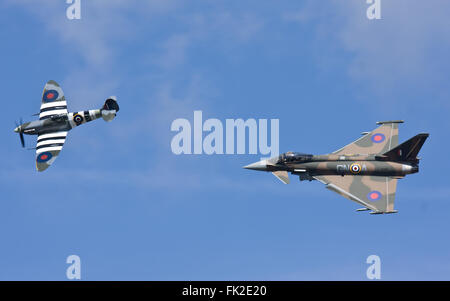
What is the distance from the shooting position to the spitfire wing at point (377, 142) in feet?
303

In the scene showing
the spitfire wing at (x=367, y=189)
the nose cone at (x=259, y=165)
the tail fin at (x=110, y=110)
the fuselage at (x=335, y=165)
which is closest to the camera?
the spitfire wing at (x=367, y=189)

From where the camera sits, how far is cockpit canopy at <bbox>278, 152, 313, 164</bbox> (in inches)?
3558

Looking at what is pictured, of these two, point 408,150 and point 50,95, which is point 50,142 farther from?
point 408,150

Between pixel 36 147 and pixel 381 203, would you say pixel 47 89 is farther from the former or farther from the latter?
pixel 381 203

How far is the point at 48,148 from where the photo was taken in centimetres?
9300

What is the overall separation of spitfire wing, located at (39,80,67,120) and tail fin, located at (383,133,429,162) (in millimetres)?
39474

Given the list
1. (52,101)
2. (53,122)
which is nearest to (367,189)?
(53,122)

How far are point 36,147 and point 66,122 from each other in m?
4.66

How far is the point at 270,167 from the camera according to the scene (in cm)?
9081

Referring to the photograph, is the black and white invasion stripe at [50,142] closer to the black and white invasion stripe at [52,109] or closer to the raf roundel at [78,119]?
the raf roundel at [78,119]

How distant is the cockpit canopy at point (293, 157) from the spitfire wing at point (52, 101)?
27.3 metres

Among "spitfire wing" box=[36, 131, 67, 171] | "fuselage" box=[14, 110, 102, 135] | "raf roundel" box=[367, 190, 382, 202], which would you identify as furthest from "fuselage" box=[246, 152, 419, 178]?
"spitfire wing" box=[36, 131, 67, 171]

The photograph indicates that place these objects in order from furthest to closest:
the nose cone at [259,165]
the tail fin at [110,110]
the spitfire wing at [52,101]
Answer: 1. the spitfire wing at [52,101]
2. the tail fin at [110,110]
3. the nose cone at [259,165]

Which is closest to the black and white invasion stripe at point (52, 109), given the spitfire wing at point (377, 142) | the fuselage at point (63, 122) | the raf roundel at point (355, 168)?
the fuselage at point (63, 122)
